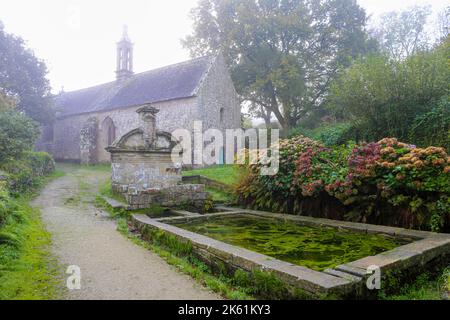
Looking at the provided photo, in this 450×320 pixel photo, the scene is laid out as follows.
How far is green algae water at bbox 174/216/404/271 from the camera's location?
164 inches

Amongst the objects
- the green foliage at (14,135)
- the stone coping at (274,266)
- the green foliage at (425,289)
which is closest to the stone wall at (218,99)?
the green foliage at (14,135)

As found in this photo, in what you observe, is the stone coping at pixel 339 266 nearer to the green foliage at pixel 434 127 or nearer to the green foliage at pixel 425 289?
the green foliage at pixel 425 289

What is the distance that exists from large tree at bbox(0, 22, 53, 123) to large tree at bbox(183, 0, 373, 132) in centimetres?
1408

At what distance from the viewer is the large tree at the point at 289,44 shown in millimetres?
22781

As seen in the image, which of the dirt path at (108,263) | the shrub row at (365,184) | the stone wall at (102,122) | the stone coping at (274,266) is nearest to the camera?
the stone coping at (274,266)

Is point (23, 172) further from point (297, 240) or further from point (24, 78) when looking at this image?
point (24, 78)

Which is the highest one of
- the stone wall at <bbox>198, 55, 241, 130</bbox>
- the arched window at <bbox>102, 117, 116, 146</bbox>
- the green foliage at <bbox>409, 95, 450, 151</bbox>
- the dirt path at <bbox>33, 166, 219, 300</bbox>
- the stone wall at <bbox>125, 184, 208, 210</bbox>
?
Result: the stone wall at <bbox>198, 55, 241, 130</bbox>

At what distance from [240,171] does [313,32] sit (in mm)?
18137

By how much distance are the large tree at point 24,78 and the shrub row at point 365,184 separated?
70.9ft

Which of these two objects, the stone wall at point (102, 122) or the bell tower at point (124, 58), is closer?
the stone wall at point (102, 122)

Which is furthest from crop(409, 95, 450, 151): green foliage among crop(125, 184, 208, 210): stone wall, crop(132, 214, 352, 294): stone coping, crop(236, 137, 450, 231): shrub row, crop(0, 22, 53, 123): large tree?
crop(0, 22, 53, 123): large tree

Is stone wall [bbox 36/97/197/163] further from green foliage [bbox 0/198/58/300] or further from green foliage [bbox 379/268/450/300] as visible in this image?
green foliage [bbox 379/268/450/300]

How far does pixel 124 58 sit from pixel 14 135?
17.7m

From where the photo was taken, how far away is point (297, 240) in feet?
16.8
